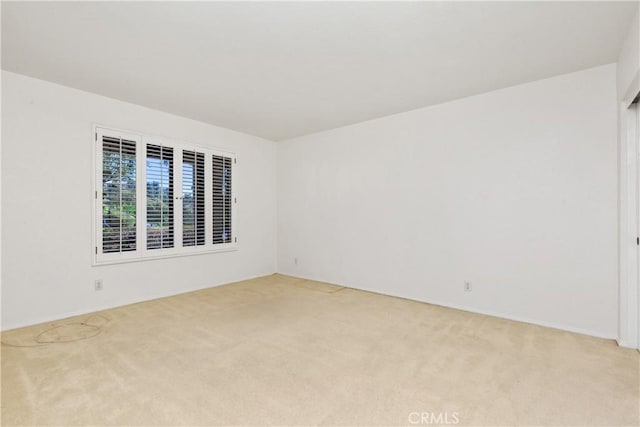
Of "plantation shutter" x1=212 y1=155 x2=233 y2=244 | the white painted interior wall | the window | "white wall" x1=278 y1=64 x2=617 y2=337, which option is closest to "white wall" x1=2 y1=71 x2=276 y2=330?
the window

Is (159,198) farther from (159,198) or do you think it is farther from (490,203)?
(490,203)

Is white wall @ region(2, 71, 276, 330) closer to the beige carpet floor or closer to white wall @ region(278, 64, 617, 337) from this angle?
the beige carpet floor

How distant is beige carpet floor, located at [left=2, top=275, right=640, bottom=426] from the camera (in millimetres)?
1756

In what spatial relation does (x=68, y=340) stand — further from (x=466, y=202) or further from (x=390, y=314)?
(x=466, y=202)

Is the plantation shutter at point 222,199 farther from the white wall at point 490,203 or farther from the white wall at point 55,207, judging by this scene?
the white wall at point 490,203

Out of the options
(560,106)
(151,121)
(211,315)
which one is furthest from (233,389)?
(560,106)

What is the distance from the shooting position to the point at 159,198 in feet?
13.9

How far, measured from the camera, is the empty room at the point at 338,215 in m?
2.05

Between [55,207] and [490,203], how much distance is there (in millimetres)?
4997

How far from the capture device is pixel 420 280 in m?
4.11

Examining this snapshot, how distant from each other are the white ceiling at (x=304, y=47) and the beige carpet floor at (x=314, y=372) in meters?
2.62

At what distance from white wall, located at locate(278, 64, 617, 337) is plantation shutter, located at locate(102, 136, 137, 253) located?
Answer: 287 centimetres

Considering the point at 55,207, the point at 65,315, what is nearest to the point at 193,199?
Result: the point at 55,207

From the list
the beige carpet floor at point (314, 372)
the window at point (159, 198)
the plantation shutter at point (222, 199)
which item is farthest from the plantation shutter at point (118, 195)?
the plantation shutter at point (222, 199)
